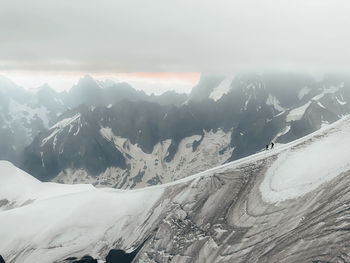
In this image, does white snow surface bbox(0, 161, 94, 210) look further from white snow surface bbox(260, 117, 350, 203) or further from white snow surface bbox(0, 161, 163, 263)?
white snow surface bbox(260, 117, 350, 203)

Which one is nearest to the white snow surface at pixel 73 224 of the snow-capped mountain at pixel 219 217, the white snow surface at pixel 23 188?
the snow-capped mountain at pixel 219 217

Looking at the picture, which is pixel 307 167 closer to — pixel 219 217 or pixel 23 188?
pixel 219 217

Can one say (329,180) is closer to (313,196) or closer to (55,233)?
(313,196)

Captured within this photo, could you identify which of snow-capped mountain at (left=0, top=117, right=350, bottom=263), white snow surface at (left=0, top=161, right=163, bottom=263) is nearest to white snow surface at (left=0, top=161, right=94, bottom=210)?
white snow surface at (left=0, top=161, right=163, bottom=263)

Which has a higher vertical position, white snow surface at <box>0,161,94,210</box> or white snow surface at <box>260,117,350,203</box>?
white snow surface at <box>260,117,350,203</box>

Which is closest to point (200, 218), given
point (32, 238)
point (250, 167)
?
point (250, 167)

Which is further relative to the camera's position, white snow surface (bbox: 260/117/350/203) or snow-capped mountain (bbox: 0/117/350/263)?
white snow surface (bbox: 260/117/350/203)
